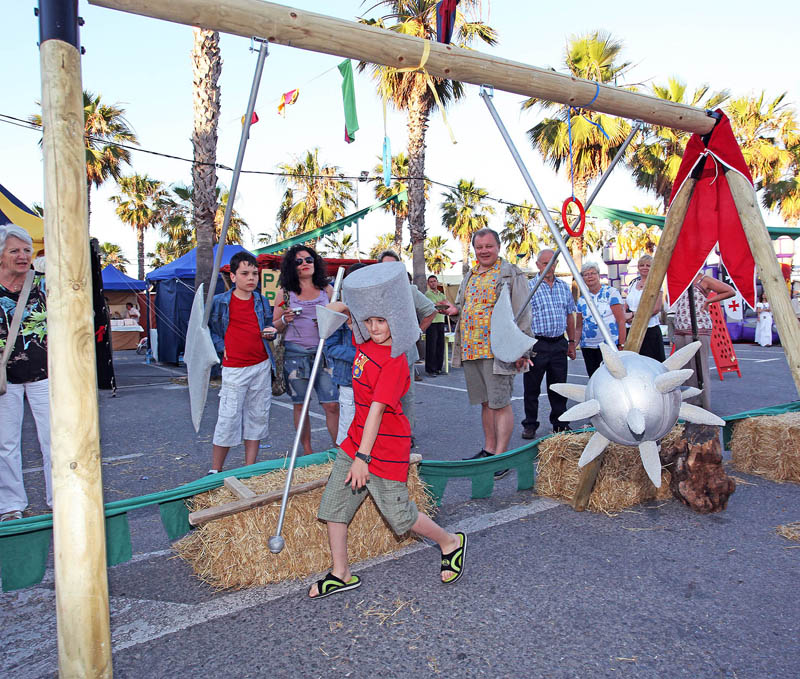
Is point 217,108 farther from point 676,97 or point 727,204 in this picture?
point 676,97

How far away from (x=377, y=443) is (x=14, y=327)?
2535 mm

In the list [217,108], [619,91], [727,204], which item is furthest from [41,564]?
[217,108]

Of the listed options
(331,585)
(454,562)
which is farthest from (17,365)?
(454,562)

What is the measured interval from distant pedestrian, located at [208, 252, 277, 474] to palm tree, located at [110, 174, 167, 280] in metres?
34.1

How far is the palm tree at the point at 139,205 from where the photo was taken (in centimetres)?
3553

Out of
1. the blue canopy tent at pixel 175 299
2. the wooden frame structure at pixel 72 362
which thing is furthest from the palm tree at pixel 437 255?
the wooden frame structure at pixel 72 362

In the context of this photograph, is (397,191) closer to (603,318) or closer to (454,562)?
(603,318)

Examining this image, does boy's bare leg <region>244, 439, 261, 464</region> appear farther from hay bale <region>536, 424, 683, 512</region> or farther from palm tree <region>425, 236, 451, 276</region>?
palm tree <region>425, 236, 451, 276</region>

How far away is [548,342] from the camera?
→ 5.91 metres

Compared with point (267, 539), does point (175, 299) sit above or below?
above

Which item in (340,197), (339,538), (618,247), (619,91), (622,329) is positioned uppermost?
(340,197)

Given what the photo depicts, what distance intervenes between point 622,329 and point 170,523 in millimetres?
4965

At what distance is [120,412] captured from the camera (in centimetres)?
810

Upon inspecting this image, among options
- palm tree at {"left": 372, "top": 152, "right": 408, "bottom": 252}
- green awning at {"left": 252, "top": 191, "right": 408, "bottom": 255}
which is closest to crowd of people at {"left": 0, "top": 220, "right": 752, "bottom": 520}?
green awning at {"left": 252, "top": 191, "right": 408, "bottom": 255}
